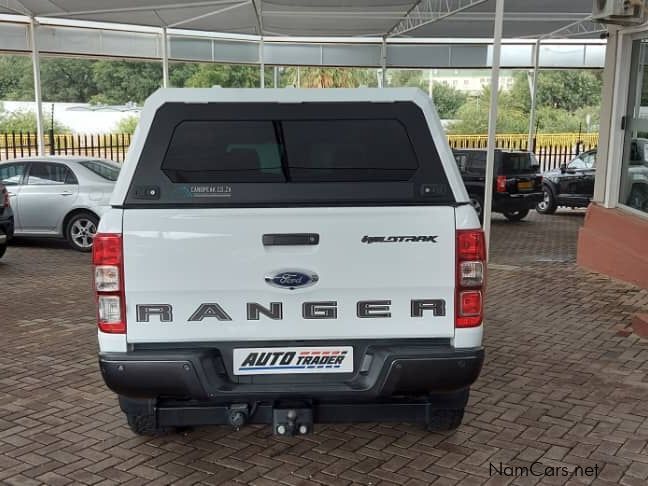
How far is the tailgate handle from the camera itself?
10.2 feet

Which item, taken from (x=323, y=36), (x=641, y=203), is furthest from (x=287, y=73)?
(x=641, y=203)

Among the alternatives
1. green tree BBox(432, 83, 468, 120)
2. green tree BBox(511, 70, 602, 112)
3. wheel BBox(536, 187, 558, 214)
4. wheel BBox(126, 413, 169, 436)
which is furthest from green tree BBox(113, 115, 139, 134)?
wheel BBox(126, 413, 169, 436)

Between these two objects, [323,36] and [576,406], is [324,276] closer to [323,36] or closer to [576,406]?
[576,406]

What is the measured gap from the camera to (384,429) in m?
4.19

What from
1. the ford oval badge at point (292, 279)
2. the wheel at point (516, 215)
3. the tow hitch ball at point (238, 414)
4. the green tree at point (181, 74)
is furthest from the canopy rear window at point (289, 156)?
the green tree at point (181, 74)

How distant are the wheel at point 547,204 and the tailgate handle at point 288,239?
Result: 1398 cm

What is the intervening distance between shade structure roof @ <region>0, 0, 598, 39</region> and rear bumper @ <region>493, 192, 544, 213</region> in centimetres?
399

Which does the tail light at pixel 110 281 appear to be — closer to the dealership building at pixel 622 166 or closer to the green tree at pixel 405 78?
the dealership building at pixel 622 166

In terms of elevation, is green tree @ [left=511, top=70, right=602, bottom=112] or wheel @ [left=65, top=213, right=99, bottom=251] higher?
green tree @ [left=511, top=70, right=602, bottom=112]

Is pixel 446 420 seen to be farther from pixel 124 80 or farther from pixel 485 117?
pixel 124 80

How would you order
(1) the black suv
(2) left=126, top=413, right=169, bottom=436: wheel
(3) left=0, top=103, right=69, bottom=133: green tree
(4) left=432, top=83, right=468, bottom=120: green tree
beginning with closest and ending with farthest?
1. (2) left=126, top=413, right=169, bottom=436: wheel
2. (1) the black suv
3. (3) left=0, top=103, right=69, bottom=133: green tree
4. (4) left=432, top=83, right=468, bottom=120: green tree

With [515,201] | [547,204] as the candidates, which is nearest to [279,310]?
[515,201]

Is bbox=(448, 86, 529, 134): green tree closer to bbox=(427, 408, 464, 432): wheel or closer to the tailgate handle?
bbox=(427, 408, 464, 432): wheel

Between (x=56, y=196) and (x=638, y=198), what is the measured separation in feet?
27.5
